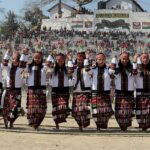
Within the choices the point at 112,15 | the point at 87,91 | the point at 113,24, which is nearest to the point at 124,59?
the point at 87,91

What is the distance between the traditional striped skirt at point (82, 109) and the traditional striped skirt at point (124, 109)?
66cm

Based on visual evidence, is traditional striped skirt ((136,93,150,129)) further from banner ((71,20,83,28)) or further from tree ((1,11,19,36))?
tree ((1,11,19,36))

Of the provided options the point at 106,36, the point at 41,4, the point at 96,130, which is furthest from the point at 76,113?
the point at 41,4

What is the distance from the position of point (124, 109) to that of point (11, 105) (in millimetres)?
2614

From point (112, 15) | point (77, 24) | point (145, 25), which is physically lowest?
point (145, 25)

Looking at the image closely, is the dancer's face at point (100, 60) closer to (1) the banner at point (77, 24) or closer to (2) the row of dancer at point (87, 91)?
(2) the row of dancer at point (87, 91)

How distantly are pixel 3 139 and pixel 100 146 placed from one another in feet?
6.69

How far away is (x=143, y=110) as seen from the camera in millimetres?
12727

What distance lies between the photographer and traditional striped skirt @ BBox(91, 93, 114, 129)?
41.1ft

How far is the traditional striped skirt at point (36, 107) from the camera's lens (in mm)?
12781

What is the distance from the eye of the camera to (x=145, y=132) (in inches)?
495

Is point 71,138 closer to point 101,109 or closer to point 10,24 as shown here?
point 101,109

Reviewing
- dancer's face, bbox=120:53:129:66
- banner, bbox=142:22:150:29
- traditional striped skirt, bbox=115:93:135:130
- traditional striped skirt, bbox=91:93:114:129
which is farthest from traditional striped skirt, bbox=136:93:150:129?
banner, bbox=142:22:150:29

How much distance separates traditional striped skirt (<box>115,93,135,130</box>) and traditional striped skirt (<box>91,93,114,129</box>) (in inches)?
9.6
